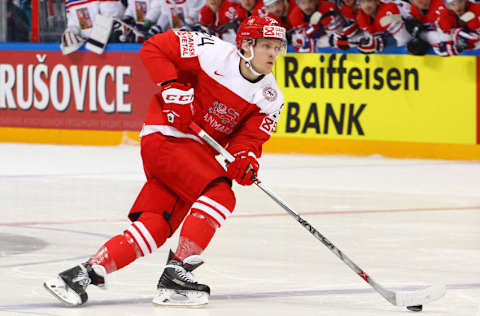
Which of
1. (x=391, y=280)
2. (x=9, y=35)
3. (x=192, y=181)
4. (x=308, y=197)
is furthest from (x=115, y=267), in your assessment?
(x=9, y=35)

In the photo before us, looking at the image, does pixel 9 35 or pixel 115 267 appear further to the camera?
pixel 9 35

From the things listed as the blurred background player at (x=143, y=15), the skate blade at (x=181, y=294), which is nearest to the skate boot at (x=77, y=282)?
the skate blade at (x=181, y=294)

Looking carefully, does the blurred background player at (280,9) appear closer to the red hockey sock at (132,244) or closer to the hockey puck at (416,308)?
the red hockey sock at (132,244)

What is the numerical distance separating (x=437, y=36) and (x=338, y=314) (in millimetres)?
6538

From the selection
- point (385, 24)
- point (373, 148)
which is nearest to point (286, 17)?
point (385, 24)

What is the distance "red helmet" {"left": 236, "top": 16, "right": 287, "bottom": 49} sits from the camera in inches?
186

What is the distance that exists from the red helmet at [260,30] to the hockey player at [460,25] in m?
5.93

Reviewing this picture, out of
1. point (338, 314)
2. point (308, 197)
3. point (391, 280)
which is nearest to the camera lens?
point (338, 314)

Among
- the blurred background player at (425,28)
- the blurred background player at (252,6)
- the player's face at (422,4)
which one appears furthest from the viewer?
the blurred background player at (252,6)

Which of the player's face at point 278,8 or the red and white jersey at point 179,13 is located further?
the red and white jersey at point 179,13

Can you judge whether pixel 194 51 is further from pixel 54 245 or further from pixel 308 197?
pixel 308 197

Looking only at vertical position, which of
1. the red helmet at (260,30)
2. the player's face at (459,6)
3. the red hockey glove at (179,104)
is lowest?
the player's face at (459,6)

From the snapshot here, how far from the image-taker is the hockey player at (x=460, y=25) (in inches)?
410

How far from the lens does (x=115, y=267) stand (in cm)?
457
